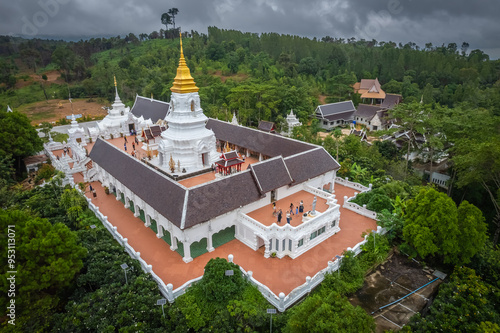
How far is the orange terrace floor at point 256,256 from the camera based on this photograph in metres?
19.7

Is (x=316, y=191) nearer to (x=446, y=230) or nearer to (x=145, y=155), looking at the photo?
(x=446, y=230)

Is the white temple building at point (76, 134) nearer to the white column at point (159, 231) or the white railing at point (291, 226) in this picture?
the white column at point (159, 231)

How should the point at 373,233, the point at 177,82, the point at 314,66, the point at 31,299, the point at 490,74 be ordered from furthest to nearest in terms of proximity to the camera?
the point at 314,66 < the point at 490,74 < the point at 177,82 < the point at 373,233 < the point at 31,299

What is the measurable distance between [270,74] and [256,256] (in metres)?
67.4

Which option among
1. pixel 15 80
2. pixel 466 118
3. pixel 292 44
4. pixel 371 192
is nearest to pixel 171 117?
pixel 371 192

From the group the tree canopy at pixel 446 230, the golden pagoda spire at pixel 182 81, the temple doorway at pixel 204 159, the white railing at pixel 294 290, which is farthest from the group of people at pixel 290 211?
the golden pagoda spire at pixel 182 81

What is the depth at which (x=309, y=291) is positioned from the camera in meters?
18.5

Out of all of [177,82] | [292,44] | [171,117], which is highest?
[292,44]

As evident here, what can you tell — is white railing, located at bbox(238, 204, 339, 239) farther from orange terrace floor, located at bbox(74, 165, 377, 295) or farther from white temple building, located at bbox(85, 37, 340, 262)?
orange terrace floor, located at bbox(74, 165, 377, 295)

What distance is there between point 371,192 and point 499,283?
10.8 metres

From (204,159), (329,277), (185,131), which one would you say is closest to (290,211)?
(329,277)

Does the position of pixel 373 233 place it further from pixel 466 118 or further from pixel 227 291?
pixel 466 118

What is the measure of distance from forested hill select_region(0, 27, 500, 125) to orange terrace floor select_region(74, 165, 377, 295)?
104 feet

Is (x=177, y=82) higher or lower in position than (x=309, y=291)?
higher
